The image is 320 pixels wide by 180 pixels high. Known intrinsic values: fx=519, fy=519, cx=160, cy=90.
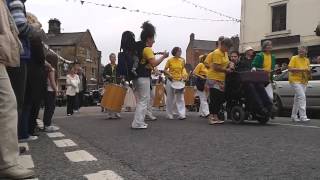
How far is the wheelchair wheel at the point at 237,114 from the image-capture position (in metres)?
9.66

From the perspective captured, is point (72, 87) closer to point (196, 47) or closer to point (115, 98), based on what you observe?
point (115, 98)

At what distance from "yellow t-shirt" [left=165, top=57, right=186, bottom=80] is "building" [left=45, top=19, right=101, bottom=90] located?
5526cm

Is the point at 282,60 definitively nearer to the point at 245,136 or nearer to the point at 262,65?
the point at 262,65

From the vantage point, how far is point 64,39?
2906 inches

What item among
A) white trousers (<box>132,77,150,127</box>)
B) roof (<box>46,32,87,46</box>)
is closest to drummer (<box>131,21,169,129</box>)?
white trousers (<box>132,77,150,127</box>)

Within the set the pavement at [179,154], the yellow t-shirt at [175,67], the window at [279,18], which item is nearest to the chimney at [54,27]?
the window at [279,18]

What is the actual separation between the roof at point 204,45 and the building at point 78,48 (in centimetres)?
1581

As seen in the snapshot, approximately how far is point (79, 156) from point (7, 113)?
1.42m

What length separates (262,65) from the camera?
34.9 ft

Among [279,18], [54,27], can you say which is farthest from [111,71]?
[54,27]

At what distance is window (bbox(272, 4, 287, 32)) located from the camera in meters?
28.7

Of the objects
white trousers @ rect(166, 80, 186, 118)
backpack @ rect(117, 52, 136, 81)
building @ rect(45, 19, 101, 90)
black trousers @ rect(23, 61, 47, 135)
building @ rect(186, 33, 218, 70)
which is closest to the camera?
black trousers @ rect(23, 61, 47, 135)

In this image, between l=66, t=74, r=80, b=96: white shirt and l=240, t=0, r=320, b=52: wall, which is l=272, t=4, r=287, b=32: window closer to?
l=240, t=0, r=320, b=52: wall

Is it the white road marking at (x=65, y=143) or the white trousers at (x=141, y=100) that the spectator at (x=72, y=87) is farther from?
the white road marking at (x=65, y=143)
